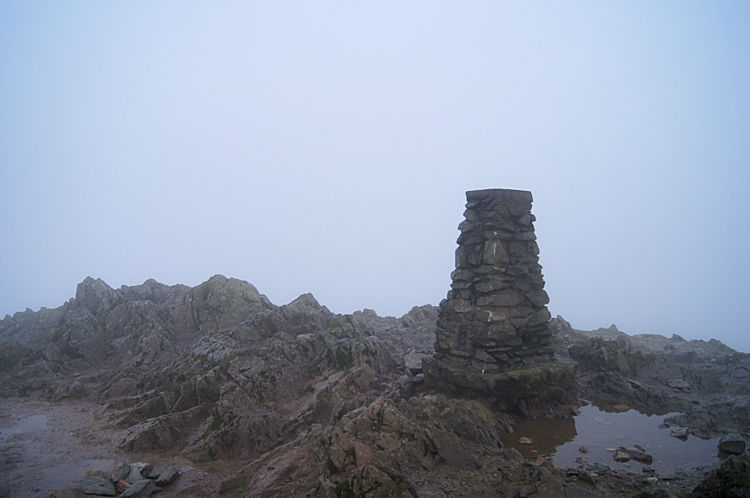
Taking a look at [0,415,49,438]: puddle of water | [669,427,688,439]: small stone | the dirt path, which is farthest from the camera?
[0,415,49,438]: puddle of water

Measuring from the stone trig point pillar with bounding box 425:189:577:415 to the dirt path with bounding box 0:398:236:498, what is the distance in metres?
6.77

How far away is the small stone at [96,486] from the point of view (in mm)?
7688

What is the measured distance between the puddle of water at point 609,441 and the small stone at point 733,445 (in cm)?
19

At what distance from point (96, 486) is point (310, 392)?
616cm

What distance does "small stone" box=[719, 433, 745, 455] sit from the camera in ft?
24.8

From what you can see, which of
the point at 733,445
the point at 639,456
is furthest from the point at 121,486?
the point at 733,445

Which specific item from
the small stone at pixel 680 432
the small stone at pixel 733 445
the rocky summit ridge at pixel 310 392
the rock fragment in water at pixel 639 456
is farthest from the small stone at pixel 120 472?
the small stone at pixel 733 445

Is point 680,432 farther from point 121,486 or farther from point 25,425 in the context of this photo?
point 25,425

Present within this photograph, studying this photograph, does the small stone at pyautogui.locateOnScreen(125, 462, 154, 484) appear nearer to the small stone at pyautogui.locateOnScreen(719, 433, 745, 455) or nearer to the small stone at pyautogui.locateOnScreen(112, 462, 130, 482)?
the small stone at pyautogui.locateOnScreen(112, 462, 130, 482)

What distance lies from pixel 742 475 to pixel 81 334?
24.9 meters

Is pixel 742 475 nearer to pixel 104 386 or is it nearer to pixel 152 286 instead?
pixel 104 386

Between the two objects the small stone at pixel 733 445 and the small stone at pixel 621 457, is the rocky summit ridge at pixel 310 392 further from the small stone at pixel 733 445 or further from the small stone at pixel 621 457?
the small stone at pixel 621 457

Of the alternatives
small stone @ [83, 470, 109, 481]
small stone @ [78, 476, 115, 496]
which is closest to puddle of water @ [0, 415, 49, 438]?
small stone @ [83, 470, 109, 481]

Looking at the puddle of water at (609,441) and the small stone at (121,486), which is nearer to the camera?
the puddle of water at (609,441)
